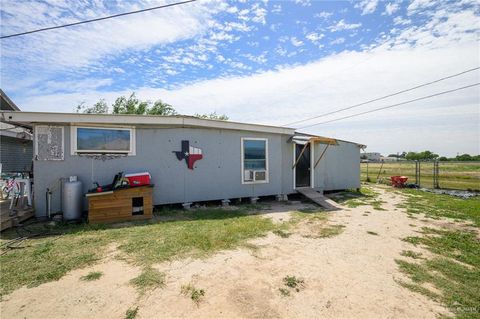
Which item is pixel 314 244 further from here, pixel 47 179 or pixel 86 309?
pixel 47 179

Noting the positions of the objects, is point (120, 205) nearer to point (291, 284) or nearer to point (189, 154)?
point (189, 154)

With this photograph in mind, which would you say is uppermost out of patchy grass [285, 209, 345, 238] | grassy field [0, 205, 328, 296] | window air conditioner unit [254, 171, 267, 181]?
window air conditioner unit [254, 171, 267, 181]

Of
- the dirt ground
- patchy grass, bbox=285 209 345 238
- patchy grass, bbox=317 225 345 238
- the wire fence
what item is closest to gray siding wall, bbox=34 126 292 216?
patchy grass, bbox=285 209 345 238

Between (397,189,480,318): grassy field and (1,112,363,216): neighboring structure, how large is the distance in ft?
15.6

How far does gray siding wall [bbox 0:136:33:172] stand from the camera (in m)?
10.0

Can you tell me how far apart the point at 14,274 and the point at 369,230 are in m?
6.43

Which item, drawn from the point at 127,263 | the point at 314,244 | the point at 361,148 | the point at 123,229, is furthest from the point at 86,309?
the point at 361,148

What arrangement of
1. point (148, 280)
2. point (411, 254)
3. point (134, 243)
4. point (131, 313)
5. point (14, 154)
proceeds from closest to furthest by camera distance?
point (131, 313) < point (148, 280) < point (411, 254) < point (134, 243) < point (14, 154)

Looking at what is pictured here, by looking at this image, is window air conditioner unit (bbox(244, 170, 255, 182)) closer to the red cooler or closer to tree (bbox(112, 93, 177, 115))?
the red cooler

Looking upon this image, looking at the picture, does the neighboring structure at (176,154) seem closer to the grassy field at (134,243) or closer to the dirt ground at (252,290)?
the grassy field at (134,243)

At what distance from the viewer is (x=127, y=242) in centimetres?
450

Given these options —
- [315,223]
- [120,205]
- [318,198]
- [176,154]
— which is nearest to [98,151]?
[120,205]

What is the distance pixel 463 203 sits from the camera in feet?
29.4

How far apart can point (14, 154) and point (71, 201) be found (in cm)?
800
